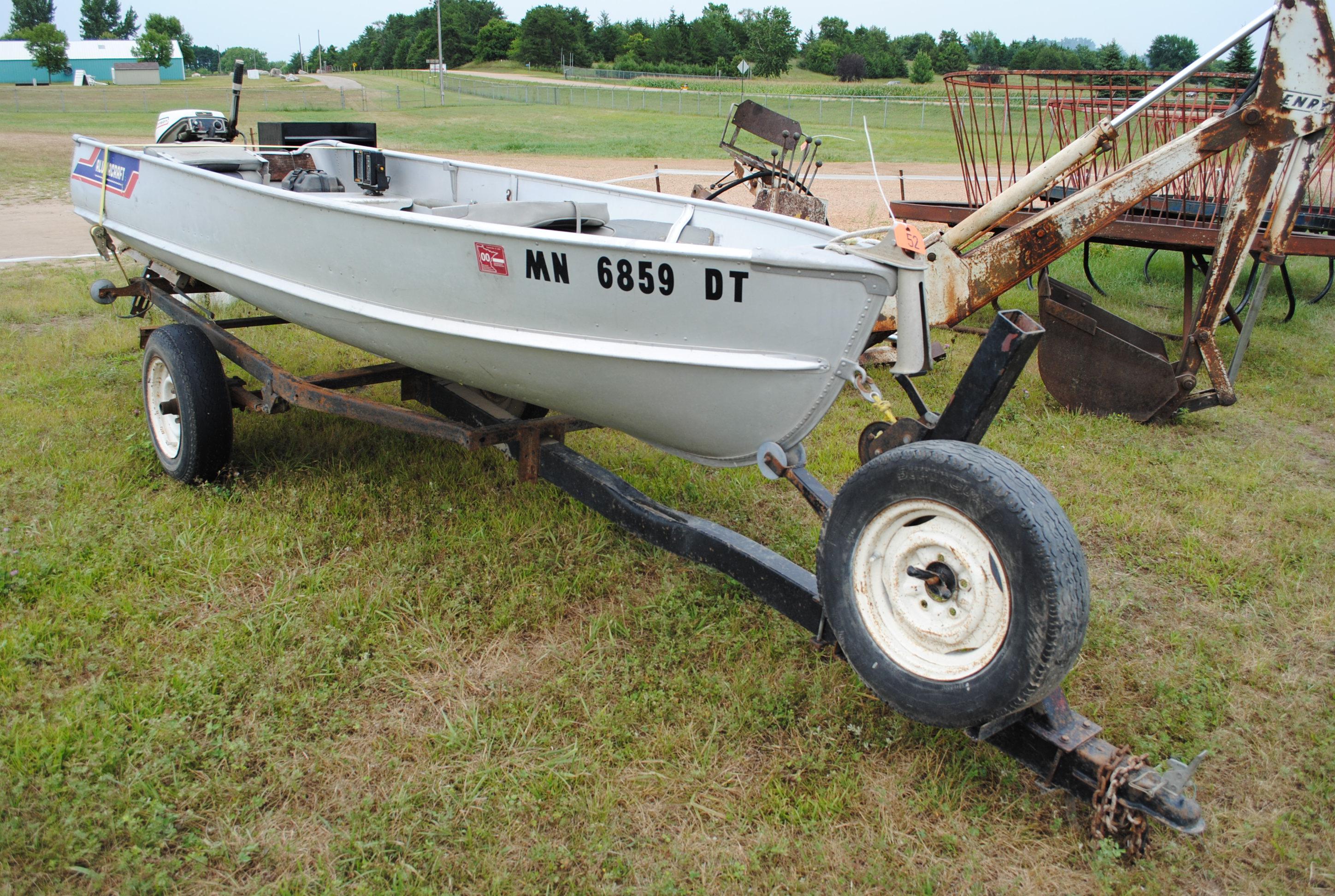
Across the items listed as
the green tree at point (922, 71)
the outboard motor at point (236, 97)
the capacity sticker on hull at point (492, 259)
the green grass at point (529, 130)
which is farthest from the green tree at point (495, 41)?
the capacity sticker on hull at point (492, 259)

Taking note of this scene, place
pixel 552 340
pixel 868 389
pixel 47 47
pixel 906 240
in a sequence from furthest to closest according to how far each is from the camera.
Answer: pixel 47 47, pixel 552 340, pixel 868 389, pixel 906 240

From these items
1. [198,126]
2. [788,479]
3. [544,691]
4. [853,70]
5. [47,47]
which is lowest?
[544,691]

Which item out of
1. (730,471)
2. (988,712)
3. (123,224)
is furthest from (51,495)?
(988,712)

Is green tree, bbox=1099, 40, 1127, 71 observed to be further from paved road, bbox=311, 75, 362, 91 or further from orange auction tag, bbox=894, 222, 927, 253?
paved road, bbox=311, 75, 362, 91

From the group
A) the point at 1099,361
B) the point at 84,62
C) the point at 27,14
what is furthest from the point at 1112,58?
the point at 27,14

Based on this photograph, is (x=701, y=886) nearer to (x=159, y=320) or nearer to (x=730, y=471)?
(x=730, y=471)

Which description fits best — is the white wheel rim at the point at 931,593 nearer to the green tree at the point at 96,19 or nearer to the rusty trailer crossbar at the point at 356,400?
the rusty trailer crossbar at the point at 356,400

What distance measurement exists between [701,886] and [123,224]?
15.3ft

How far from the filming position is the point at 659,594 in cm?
334

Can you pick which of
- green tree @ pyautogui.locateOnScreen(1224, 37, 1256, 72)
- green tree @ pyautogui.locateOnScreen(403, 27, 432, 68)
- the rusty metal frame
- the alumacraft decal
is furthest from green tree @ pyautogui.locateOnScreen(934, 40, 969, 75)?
the alumacraft decal

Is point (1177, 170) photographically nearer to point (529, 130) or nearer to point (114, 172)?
point (114, 172)

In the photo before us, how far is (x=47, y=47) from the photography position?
7194 centimetres

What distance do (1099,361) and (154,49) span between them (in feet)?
344

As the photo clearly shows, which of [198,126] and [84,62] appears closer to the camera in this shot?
[198,126]
